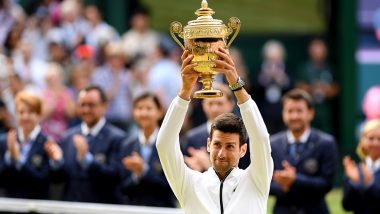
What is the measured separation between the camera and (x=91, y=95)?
11.5 m

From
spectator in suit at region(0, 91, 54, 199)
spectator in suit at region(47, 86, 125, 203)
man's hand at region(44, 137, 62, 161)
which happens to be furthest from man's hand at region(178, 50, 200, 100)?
spectator in suit at region(0, 91, 54, 199)

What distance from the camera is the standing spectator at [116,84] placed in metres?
15.7

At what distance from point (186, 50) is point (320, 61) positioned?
9.68 metres

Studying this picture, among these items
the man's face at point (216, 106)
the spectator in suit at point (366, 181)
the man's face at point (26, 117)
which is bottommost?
the spectator in suit at point (366, 181)

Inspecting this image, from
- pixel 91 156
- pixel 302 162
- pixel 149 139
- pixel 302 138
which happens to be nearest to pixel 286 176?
pixel 302 162

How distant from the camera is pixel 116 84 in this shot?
51.8 feet

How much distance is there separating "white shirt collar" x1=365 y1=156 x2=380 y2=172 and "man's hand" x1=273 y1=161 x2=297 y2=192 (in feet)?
2.17

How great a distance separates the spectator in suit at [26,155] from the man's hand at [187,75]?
4.62 meters

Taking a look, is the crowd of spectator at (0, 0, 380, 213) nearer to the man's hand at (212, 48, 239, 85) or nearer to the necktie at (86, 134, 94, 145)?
the necktie at (86, 134, 94, 145)

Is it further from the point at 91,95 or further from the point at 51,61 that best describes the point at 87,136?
the point at 51,61

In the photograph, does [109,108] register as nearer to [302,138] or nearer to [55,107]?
[55,107]

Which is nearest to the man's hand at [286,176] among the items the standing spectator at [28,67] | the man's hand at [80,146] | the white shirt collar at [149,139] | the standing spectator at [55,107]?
the white shirt collar at [149,139]

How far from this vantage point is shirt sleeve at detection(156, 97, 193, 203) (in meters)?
7.20

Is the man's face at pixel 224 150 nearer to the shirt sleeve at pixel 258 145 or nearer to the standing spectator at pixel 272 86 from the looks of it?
the shirt sleeve at pixel 258 145
